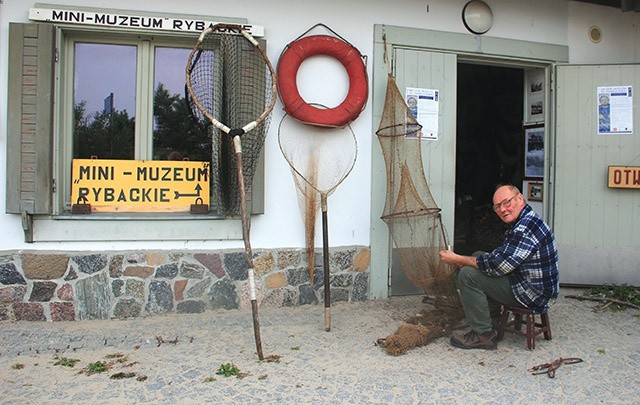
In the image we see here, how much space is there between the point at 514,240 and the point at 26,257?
149 inches

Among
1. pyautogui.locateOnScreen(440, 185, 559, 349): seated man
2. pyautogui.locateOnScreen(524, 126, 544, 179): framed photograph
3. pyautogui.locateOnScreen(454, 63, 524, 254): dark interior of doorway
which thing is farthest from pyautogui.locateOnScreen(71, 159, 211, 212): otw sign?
pyautogui.locateOnScreen(454, 63, 524, 254): dark interior of doorway

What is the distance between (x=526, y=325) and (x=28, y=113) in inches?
166

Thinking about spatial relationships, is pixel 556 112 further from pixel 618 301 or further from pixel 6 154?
pixel 6 154

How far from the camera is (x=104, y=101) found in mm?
4906

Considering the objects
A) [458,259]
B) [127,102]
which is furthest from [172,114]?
[458,259]

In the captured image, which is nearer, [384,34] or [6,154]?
[6,154]

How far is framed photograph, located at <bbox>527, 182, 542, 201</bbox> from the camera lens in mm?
6141

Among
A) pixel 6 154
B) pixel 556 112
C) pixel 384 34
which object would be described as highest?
pixel 384 34

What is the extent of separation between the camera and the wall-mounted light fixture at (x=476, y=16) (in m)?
5.52

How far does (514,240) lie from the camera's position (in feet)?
12.4

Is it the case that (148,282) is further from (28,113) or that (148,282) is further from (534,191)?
(534,191)

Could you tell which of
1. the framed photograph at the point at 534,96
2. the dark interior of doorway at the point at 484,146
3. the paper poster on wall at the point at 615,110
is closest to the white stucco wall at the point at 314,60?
the framed photograph at the point at 534,96

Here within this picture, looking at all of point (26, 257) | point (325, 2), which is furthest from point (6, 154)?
point (325, 2)

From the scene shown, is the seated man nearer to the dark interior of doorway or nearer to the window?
the window
